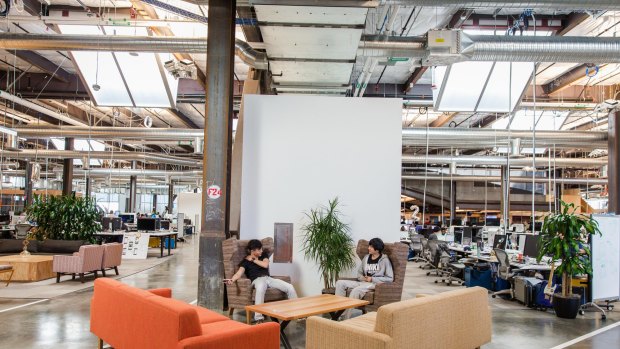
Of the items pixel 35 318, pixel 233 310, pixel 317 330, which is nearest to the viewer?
pixel 317 330

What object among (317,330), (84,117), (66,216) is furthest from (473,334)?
(84,117)

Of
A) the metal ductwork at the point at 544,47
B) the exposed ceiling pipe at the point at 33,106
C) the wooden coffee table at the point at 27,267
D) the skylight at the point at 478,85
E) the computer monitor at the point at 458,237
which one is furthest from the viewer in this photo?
the computer monitor at the point at 458,237

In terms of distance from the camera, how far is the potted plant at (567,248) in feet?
22.5

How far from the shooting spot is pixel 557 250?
6867 mm

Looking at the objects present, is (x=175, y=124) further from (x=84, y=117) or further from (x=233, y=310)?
(x=233, y=310)

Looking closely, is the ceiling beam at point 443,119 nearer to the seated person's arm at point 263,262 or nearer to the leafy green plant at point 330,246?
the leafy green plant at point 330,246

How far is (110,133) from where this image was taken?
13.6 m

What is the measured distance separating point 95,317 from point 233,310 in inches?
84.9

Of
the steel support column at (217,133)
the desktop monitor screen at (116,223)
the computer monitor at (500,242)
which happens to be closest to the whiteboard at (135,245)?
the desktop monitor screen at (116,223)

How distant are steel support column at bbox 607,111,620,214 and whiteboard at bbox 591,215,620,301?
13.5 feet

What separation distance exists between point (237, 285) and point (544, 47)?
5.63 metres

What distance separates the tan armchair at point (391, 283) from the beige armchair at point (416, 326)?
60.1 inches

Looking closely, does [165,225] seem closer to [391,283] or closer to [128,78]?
[128,78]

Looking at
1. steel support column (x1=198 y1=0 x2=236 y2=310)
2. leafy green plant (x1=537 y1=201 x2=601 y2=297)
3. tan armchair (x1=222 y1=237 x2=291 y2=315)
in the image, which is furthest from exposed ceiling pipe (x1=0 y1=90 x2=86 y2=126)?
leafy green plant (x1=537 y1=201 x2=601 y2=297)
